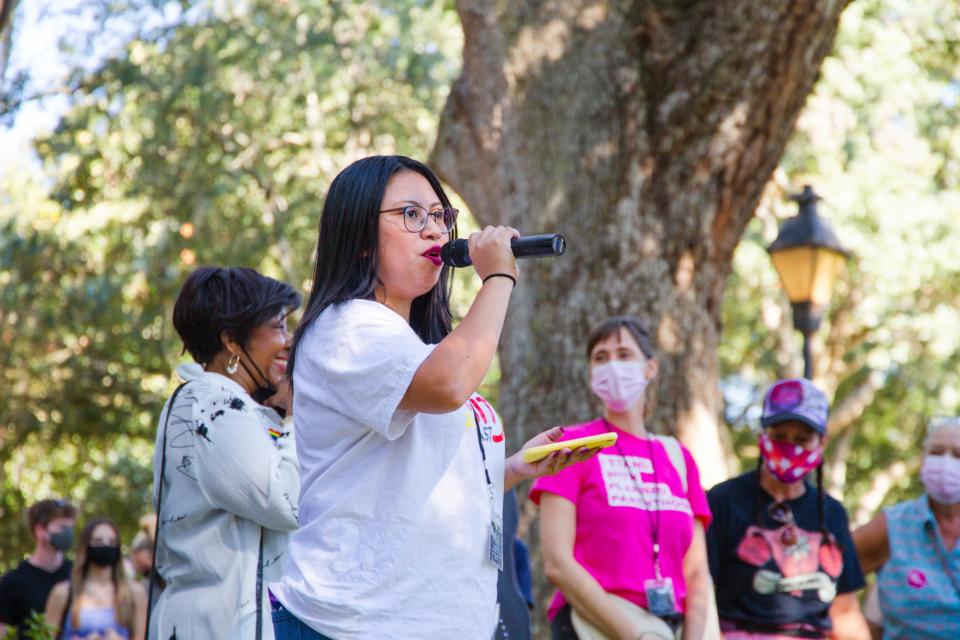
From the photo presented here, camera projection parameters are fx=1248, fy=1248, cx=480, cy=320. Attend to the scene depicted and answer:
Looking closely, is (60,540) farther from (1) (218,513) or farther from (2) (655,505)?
(1) (218,513)

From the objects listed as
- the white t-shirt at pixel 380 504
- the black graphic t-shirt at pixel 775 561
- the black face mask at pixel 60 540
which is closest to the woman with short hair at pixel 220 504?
the white t-shirt at pixel 380 504

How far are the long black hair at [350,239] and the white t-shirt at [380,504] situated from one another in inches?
3.2

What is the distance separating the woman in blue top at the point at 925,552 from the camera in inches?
213

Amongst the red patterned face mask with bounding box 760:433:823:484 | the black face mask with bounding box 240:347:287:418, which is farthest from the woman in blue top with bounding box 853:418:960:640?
the black face mask with bounding box 240:347:287:418

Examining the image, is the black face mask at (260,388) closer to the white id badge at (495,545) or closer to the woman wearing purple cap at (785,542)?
the white id badge at (495,545)

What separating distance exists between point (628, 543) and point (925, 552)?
1.66 meters

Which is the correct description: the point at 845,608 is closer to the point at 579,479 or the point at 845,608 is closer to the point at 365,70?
the point at 579,479

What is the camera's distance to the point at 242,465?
11.6 feet

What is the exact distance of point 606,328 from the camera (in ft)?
17.5

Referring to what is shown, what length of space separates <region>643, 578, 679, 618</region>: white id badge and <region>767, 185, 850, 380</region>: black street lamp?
4.77 metres

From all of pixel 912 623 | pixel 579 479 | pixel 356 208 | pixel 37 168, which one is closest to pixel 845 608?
pixel 912 623

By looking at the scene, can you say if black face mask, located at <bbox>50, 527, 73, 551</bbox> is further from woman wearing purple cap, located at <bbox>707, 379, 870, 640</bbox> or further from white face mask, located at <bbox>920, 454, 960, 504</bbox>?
white face mask, located at <bbox>920, 454, 960, 504</bbox>

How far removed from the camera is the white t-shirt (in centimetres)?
248

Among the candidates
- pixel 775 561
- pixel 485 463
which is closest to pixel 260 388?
pixel 485 463
